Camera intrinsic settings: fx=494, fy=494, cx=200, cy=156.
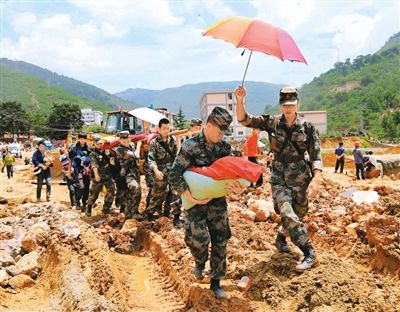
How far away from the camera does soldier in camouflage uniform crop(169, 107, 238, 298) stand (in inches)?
173

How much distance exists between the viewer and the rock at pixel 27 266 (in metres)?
6.21

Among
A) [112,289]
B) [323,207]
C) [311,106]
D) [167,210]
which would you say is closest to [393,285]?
[112,289]

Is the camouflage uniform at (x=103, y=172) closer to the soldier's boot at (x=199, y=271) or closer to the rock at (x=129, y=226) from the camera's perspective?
the rock at (x=129, y=226)

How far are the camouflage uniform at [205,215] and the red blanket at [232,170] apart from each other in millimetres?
206

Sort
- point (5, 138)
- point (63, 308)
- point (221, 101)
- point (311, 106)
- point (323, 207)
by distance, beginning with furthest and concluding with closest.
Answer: point (311, 106) < point (221, 101) < point (5, 138) < point (323, 207) < point (63, 308)

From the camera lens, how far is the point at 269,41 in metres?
4.97

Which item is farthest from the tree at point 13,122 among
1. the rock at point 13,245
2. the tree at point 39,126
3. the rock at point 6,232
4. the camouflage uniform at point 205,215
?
the camouflage uniform at point 205,215

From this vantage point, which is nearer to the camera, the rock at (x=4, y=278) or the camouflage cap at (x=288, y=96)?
the camouflage cap at (x=288, y=96)

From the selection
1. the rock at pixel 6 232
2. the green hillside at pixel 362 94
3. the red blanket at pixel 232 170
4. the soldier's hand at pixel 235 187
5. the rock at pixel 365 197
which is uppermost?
the green hillside at pixel 362 94

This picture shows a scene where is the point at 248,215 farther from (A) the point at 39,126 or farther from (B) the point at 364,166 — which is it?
(A) the point at 39,126

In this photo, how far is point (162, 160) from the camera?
26.2 ft

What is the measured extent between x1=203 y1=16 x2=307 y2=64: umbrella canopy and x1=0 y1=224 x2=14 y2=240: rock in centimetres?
448

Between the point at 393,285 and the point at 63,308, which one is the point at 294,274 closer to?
the point at 393,285

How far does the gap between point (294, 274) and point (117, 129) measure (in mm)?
16027
